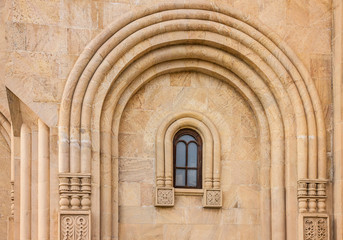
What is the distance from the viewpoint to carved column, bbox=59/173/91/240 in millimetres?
13344

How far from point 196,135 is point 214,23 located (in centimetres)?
237

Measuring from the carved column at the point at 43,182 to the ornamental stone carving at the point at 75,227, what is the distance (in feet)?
1.45

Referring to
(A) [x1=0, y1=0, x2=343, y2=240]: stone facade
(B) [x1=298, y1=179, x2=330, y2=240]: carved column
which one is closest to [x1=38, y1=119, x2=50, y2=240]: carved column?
(A) [x1=0, y1=0, x2=343, y2=240]: stone facade

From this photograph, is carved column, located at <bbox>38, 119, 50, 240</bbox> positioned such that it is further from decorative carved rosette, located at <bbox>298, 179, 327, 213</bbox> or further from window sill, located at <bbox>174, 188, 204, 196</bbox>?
decorative carved rosette, located at <bbox>298, 179, 327, 213</bbox>

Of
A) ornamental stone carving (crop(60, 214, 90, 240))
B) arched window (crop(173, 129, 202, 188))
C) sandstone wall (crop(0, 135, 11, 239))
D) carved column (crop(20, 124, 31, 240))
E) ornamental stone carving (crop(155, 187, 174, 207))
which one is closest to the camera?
ornamental stone carving (crop(60, 214, 90, 240))

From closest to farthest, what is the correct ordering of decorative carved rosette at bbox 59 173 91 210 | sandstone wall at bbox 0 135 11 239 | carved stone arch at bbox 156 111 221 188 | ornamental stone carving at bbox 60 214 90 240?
1. ornamental stone carving at bbox 60 214 90 240
2. decorative carved rosette at bbox 59 173 91 210
3. carved stone arch at bbox 156 111 221 188
4. sandstone wall at bbox 0 135 11 239

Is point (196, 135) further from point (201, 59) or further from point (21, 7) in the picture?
point (21, 7)

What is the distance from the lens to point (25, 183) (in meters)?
13.9

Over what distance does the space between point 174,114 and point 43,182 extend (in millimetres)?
3068

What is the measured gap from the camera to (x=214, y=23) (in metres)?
14.7

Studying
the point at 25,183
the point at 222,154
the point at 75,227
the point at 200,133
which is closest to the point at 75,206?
the point at 75,227

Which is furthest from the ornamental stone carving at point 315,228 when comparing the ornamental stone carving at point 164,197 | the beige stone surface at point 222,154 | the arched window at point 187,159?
the ornamental stone carving at point 164,197

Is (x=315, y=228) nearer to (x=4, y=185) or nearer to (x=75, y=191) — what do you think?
(x=75, y=191)

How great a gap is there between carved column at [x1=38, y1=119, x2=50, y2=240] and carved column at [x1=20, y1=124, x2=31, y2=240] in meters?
0.29
